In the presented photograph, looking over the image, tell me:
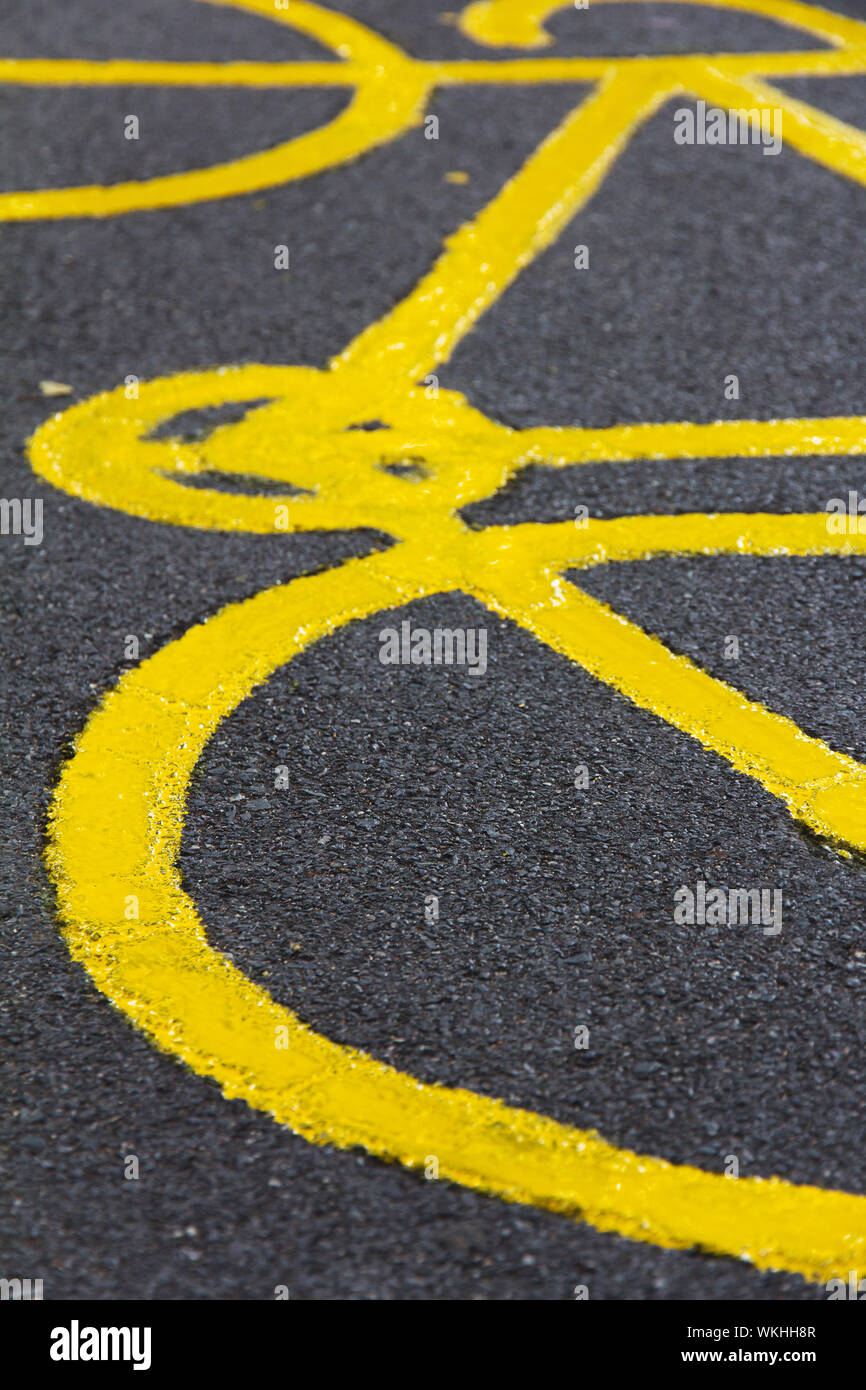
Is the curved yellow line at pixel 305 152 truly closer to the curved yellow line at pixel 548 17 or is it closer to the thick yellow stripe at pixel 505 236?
the curved yellow line at pixel 548 17

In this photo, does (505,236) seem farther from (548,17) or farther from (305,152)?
(548,17)

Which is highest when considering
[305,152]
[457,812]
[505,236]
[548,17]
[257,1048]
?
[548,17]

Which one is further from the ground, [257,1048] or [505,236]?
[505,236]

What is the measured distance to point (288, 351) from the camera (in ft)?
16.1

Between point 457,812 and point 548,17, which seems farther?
point 548,17

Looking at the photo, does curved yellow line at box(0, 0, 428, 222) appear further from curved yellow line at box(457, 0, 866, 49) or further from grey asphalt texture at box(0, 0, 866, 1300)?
curved yellow line at box(457, 0, 866, 49)

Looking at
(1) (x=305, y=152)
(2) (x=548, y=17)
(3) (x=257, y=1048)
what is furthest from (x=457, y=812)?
(2) (x=548, y=17)

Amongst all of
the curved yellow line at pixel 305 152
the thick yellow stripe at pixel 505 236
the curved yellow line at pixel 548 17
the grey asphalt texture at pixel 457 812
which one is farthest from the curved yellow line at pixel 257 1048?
the curved yellow line at pixel 548 17

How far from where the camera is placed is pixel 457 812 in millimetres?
3154

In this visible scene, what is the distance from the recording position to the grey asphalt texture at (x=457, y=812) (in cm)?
238

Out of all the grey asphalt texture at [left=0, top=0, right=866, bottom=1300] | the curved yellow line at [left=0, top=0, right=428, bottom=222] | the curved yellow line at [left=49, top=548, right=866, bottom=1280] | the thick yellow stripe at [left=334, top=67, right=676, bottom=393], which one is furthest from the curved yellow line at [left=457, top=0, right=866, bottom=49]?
the curved yellow line at [left=49, top=548, right=866, bottom=1280]

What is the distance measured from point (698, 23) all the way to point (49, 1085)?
678 centimetres

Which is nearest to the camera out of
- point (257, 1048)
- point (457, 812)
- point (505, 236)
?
point (257, 1048)
